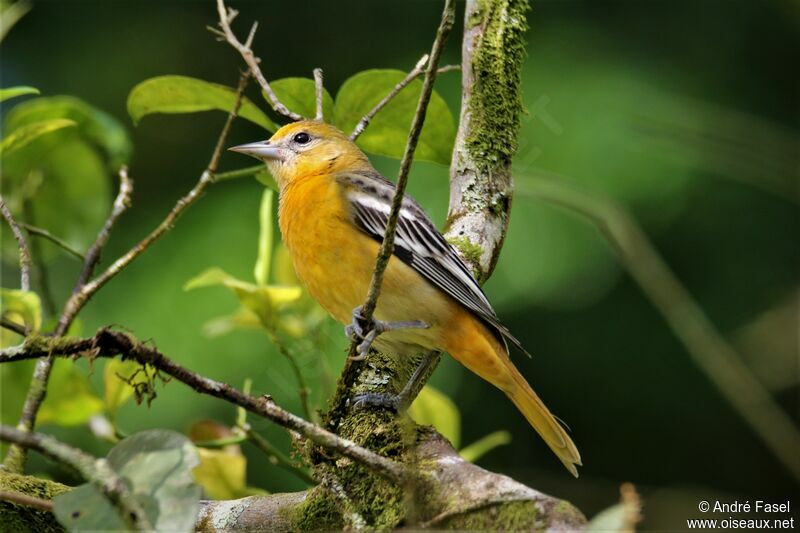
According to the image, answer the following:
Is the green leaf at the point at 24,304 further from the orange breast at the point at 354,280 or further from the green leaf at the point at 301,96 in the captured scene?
the green leaf at the point at 301,96

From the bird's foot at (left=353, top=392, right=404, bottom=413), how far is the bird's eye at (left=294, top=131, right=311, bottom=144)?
136 centimetres

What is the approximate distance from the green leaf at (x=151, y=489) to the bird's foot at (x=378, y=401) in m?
1.09

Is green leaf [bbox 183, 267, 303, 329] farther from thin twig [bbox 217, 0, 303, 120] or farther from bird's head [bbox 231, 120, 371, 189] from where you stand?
bird's head [bbox 231, 120, 371, 189]

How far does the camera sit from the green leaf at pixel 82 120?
333cm

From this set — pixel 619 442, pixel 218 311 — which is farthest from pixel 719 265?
pixel 218 311

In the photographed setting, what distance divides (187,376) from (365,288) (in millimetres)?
1458

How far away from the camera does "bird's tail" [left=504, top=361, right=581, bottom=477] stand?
3266mm

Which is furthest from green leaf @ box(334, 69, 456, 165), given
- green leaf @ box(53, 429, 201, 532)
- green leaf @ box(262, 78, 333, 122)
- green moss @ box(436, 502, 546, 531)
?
green leaf @ box(53, 429, 201, 532)

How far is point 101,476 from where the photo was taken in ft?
5.16

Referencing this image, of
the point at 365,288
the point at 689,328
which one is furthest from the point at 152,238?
the point at 689,328

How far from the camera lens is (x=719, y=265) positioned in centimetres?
664

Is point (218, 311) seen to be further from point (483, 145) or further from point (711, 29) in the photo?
point (711, 29)

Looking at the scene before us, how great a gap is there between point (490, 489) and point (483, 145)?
5.60 feet

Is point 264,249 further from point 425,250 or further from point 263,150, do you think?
point 263,150
